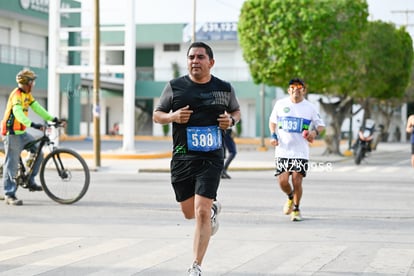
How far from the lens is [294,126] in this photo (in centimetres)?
1140

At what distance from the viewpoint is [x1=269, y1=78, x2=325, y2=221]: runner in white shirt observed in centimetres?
1130

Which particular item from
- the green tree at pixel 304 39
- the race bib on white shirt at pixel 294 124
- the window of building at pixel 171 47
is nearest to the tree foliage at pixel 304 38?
the green tree at pixel 304 39

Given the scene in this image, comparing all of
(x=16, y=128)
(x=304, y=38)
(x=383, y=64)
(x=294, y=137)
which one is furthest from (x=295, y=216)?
(x=383, y=64)

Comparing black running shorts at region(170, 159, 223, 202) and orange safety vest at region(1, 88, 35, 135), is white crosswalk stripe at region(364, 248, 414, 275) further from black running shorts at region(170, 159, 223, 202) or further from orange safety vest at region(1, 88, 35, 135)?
orange safety vest at region(1, 88, 35, 135)

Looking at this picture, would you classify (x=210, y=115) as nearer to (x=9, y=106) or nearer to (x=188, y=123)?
(x=188, y=123)

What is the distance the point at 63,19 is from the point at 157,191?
31.2 m

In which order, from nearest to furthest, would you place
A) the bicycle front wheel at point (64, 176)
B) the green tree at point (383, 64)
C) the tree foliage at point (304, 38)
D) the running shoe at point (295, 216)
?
the running shoe at point (295, 216)
the bicycle front wheel at point (64, 176)
the tree foliage at point (304, 38)
the green tree at point (383, 64)

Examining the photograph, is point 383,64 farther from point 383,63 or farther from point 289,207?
point 289,207

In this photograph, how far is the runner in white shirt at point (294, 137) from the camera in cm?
1130

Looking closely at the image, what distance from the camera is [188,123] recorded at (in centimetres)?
716

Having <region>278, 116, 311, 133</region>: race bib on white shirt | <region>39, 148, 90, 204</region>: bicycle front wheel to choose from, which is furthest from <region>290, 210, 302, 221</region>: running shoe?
<region>39, 148, 90, 204</region>: bicycle front wheel

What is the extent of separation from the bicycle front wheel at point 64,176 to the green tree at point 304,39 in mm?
18232

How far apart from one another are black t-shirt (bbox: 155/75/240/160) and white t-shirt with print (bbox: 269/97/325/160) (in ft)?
13.6

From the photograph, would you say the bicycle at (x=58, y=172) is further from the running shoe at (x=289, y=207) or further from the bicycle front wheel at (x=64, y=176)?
the running shoe at (x=289, y=207)
